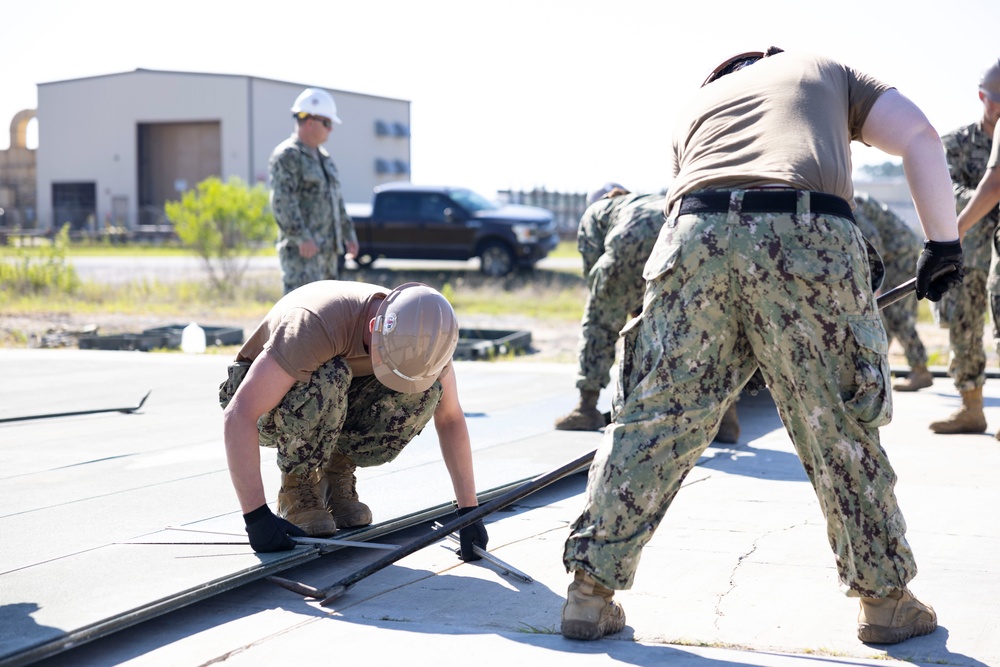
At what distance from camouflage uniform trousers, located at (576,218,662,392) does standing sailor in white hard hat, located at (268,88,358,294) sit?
233cm

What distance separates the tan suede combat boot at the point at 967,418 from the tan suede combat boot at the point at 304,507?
419 cm

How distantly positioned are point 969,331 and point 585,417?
2371mm

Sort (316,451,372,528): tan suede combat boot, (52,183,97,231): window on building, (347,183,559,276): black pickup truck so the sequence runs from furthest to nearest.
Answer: (52,183,97,231): window on building
(347,183,559,276): black pickup truck
(316,451,372,528): tan suede combat boot

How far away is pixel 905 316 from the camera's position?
27.8ft

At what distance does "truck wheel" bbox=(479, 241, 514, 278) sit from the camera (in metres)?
21.9

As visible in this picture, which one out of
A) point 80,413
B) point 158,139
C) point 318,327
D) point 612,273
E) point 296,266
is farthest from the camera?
point 158,139

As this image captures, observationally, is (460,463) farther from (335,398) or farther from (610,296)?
(610,296)

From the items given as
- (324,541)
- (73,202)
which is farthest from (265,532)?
(73,202)

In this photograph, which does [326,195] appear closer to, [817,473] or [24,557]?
[24,557]

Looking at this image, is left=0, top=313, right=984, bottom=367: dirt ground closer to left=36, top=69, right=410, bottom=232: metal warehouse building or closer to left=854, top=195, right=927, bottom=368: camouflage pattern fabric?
left=854, top=195, right=927, bottom=368: camouflage pattern fabric

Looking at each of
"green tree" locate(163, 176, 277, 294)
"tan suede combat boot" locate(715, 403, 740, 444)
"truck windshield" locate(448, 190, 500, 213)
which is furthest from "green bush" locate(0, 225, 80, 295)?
"tan suede combat boot" locate(715, 403, 740, 444)

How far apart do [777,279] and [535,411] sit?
418 cm


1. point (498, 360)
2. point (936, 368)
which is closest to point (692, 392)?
point (936, 368)

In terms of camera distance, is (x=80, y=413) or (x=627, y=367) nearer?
(x=627, y=367)
